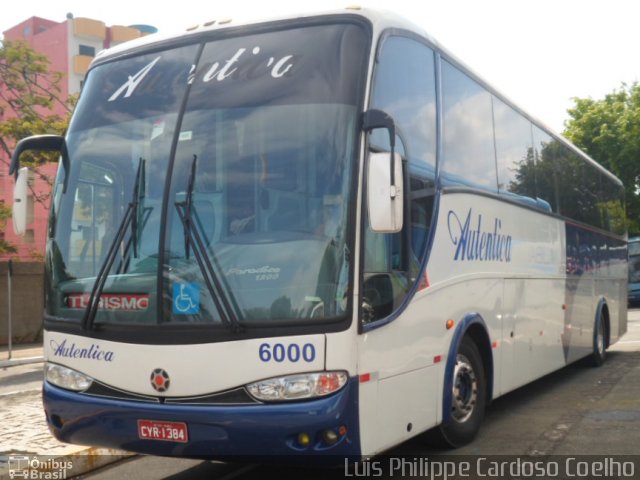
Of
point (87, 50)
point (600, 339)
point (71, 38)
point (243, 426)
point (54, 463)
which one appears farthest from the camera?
point (87, 50)

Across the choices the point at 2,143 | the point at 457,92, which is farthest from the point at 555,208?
the point at 2,143

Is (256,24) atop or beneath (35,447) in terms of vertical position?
atop

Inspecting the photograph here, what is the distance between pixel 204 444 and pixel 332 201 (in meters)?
1.72

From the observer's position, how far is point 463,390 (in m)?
7.02

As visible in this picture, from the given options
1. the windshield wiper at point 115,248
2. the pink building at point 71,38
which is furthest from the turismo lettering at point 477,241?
the pink building at point 71,38

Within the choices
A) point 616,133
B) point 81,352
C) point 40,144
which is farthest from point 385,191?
point 616,133

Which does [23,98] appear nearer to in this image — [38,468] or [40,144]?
[40,144]

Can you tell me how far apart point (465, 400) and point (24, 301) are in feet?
56.1

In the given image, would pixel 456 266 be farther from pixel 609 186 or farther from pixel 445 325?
pixel 609 186

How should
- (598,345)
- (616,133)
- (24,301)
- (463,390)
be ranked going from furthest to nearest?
Result: (616,133)
(24,301)
(598,345)
(463,390)

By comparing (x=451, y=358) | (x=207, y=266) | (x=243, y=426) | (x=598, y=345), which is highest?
(x=207, y=266)

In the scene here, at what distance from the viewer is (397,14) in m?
6.12

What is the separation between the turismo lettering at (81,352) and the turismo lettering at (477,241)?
119 inches

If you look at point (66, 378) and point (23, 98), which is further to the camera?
point (23, 98)
